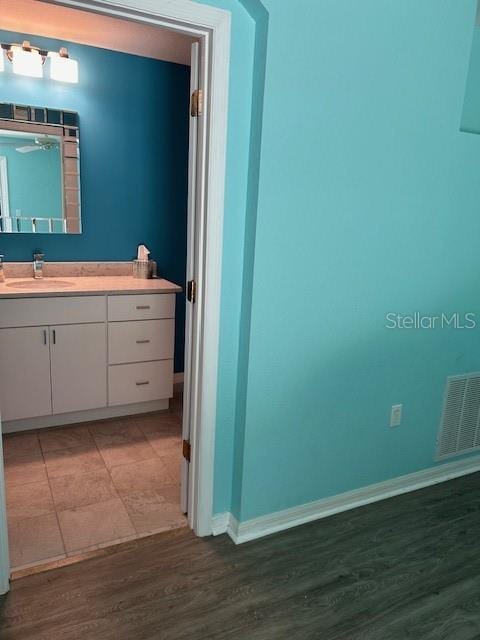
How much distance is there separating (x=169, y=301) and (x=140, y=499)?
1.25 metres

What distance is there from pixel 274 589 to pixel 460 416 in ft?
4.41

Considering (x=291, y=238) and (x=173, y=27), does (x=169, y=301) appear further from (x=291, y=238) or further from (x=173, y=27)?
(x=173, y=27)

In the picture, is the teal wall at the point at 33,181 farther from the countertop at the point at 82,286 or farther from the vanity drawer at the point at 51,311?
the vanity drawer at the point at 51,311

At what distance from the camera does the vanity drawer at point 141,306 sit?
9.55 feet

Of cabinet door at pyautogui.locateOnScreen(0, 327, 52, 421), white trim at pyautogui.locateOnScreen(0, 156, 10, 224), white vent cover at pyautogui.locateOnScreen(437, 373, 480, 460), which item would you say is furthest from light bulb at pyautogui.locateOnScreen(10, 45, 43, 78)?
white vent cover at pyautogui.locateOnScreen(437, 373, 480, 460)

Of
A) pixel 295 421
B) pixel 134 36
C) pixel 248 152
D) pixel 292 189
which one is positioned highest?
pixel 134 36

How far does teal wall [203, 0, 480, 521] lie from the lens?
5.65ft

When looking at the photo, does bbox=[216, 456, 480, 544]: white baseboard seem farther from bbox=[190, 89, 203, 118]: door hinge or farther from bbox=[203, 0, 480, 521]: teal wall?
bbox=[190, 89, 203, 118]: door hinge

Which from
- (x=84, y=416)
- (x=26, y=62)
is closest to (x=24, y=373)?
(x=84, y=416)

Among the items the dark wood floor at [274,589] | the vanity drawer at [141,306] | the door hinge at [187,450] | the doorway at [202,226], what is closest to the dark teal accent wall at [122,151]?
the vanity drawer at [141,306]

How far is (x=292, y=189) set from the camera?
1.78 metres

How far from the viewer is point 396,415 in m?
2.30

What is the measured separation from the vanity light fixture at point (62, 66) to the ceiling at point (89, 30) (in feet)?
0.34

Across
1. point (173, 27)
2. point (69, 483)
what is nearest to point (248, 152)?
point (173, 27)
